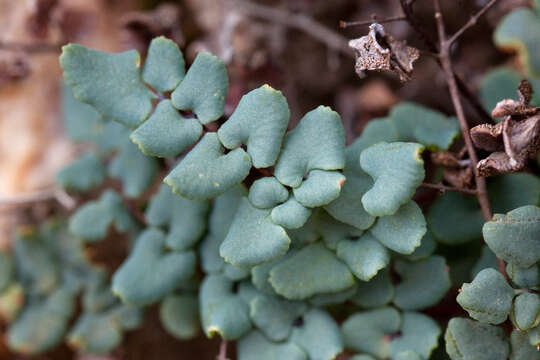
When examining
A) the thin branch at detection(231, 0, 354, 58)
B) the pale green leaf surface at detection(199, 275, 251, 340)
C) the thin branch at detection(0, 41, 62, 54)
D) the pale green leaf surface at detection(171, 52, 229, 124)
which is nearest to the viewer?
the pale green leaf surface at detection(171, 52, 229, 124)

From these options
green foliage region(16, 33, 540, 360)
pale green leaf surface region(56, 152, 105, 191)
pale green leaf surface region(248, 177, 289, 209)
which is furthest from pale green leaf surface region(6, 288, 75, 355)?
pale green leaf surface region(248, 177, 289, 209)

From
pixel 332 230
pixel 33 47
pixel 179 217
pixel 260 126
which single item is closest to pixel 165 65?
pixel 260 126

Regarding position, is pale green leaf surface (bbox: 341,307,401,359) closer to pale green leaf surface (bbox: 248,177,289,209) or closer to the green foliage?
the green foliage

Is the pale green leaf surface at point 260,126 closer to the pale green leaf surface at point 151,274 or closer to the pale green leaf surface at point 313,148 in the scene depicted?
the pale green leaf surface at point 313,148

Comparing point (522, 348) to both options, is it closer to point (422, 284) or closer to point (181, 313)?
point (422, 284)

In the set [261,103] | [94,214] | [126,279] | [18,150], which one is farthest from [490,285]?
[18,150]

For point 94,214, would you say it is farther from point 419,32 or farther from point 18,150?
point 419,32

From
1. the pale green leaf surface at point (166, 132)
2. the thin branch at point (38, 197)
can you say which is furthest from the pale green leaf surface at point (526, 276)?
the thin branch at point (38, 197)
